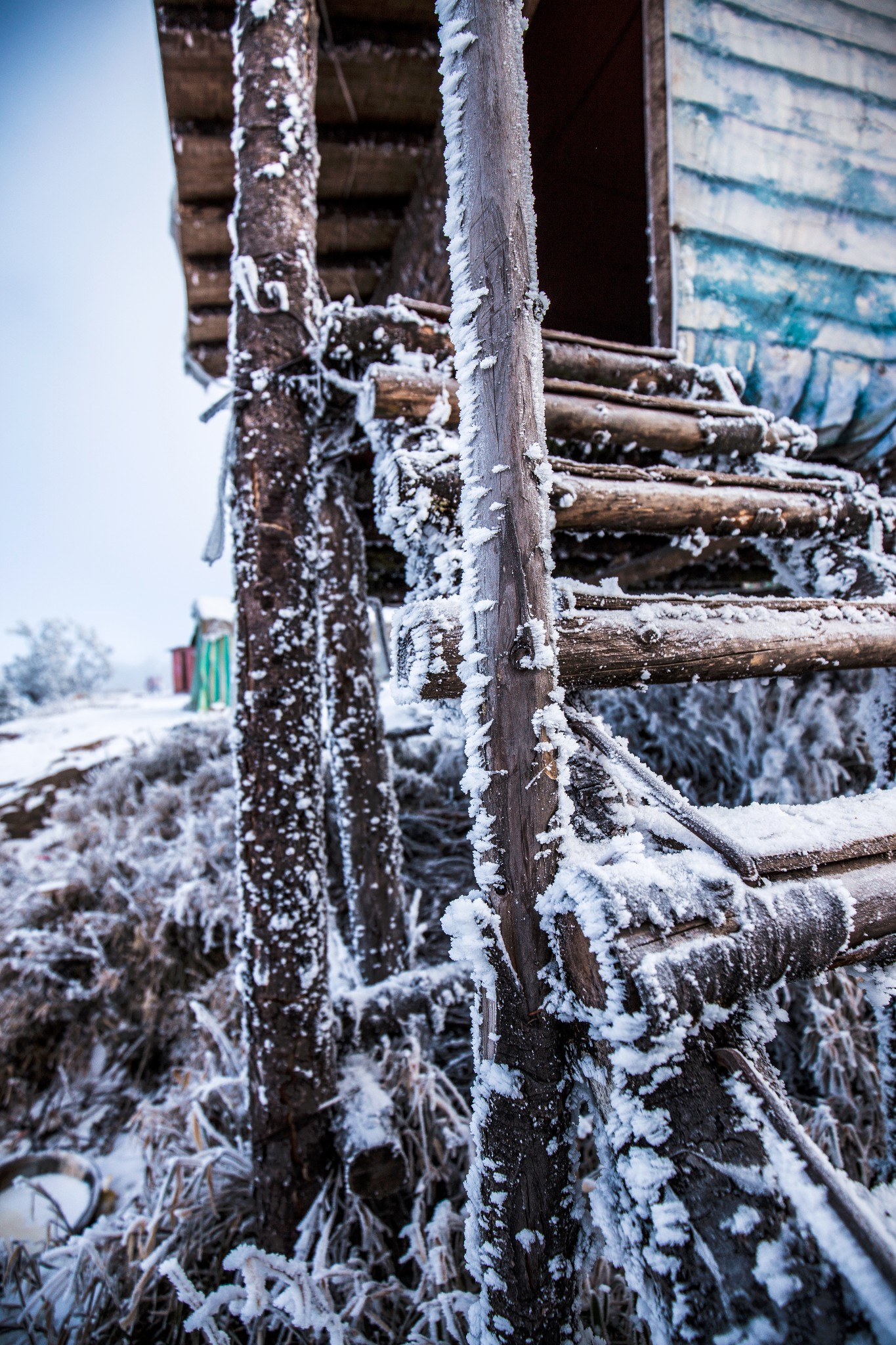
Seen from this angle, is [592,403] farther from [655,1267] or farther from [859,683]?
[859,683]

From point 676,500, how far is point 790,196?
222 cm

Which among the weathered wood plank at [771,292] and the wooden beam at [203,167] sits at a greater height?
the wooden beam at [203,167]

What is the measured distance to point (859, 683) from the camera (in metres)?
2.88

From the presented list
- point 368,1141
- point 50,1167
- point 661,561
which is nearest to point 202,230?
point 661,561

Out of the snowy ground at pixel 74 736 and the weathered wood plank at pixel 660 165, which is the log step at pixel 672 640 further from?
the snowy ground at pixel 74 736

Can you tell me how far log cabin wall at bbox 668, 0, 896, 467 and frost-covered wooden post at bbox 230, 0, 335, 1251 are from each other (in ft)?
5.46

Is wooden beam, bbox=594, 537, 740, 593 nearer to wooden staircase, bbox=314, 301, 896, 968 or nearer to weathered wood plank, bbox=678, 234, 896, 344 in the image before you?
wooden staircase, bbox=314, 301, 896, 968

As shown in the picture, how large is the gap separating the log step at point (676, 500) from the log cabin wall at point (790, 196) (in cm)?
121

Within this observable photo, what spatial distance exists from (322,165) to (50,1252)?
5.74 m

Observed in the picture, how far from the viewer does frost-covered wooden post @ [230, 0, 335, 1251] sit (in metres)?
1.65

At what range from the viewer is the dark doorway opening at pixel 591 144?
322 cm

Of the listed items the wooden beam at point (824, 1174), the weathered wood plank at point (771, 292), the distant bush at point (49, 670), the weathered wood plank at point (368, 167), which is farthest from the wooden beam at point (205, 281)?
the distant bush at point (49, 670)

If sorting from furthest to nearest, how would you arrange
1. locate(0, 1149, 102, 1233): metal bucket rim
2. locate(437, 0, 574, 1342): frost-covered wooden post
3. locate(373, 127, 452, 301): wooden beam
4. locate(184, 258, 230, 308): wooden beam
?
1. locate(184, 258, 230, 308): wooden beam
2. locate(373, 127, 452, 301): wooden beam
3. locate(0, 1149, 102, 1233): metal bucket rim
4. locate(437, 0, 574, 1342): frost-covered wooden post

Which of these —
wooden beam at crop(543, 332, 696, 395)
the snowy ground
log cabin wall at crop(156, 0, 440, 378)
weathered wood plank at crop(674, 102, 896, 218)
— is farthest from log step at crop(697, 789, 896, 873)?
the snowy ground
